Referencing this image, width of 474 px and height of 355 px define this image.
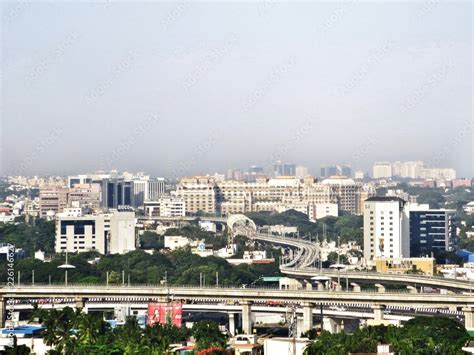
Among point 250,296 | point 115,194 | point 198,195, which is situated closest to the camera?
point 250,296

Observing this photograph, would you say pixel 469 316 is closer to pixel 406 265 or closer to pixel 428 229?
pixel 406 265

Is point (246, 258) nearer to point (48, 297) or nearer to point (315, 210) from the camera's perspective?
point (48, 297)

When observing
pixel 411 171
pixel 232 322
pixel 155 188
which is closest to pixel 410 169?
pixel 411 171

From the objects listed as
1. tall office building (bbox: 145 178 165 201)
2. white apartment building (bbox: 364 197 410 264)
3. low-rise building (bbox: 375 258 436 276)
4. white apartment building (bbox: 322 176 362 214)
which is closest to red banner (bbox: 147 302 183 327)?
low-rise building (bbox: 375 258 436 276)

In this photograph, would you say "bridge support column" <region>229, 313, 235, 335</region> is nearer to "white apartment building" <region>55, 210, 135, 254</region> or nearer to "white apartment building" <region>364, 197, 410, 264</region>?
"white apartment building" <region>364, 197, 410, 264</region>

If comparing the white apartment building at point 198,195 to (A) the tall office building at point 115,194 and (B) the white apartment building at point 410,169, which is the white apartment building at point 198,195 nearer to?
(A) the tall office building at point 115,194
